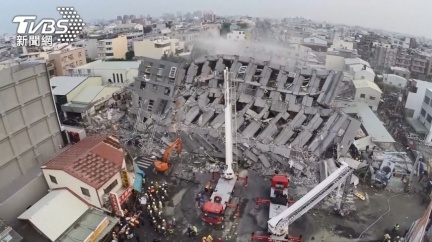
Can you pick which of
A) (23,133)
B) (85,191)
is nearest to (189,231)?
(85,191)

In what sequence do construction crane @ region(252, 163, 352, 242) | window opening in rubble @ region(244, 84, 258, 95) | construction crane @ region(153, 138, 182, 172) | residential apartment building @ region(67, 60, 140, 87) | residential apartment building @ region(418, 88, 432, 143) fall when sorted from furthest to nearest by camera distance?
residential apartment building @ region(67, 60, 140, 87)
residential apartment building @ region(418, 88, 432, 143)
window opening in rubble @ region(244, 84, 258, 95)
construction crane @ region(153, 138, 182, 172)
construction crane @ region(252, 163, 352, 242)

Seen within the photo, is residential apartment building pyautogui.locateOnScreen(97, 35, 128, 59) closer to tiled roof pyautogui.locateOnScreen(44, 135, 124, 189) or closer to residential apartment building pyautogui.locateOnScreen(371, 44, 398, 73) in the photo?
tiled roof pyautogui.locateOnScreen(44, 135, 124, 189)

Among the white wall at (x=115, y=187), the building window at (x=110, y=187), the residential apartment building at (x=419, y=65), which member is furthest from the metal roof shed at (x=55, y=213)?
the residential apartment building at (x=419, y=65)

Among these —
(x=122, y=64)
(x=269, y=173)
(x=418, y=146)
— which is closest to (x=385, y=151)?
(x=418, y=146)

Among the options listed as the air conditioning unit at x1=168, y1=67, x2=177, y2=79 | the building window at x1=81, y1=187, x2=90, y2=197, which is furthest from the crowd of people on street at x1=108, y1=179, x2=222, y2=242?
the air conditioning unit at x1=168, y1=67, x2=177, y2=79

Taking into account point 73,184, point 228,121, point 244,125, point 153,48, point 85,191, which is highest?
point 228,121

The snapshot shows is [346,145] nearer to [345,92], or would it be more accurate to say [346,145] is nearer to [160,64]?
[345,92]

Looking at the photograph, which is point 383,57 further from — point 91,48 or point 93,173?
point 93,173

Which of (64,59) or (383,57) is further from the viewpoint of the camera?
(383,57)
